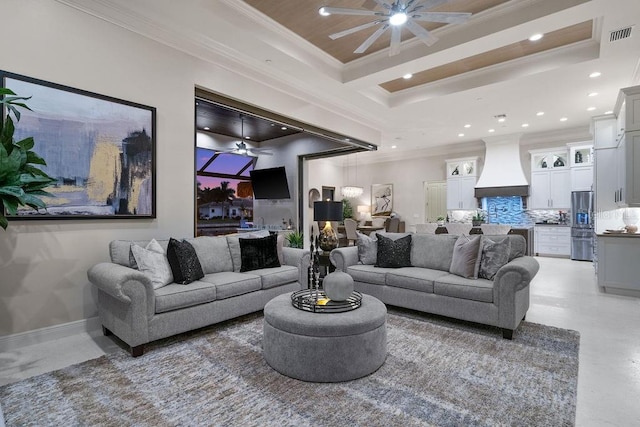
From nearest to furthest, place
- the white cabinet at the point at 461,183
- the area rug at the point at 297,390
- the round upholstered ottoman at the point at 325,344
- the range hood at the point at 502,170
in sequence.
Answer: the area rug at the point at 297,390
the round upholstered ottoman at the point at 325,344
the range hood at the point at 502,170
the white cabinet at the point at 461,183

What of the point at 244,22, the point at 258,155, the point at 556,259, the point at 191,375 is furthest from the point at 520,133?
the point at 191,375

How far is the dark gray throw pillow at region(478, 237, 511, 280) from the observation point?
3.42m

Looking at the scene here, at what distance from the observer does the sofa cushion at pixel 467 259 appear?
353 centimetres

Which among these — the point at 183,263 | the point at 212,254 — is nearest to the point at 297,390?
the point at 183,263

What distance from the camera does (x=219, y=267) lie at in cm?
380

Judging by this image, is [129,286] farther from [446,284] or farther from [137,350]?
[446,284]

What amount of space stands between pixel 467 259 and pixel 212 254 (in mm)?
2860

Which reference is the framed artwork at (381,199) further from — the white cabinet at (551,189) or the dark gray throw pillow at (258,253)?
the dark gray throw pillow at (258,253)

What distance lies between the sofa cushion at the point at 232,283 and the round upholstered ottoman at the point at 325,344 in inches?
38.9

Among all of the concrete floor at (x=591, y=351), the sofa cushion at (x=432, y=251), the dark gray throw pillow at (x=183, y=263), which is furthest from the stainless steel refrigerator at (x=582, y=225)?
the dark gray throw pillow at (x=183, y=263)

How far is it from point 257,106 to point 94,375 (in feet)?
12.7

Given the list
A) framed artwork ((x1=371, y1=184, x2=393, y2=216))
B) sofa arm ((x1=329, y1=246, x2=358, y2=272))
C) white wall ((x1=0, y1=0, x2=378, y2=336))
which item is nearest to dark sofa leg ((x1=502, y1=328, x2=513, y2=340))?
sofa arm ((x1=329, y1=246, x2=358, y2=272))

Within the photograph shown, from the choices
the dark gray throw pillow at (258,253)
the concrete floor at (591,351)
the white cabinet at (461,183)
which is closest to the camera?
the concrete floor at (591,351)

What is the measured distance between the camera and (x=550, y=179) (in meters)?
8.51
